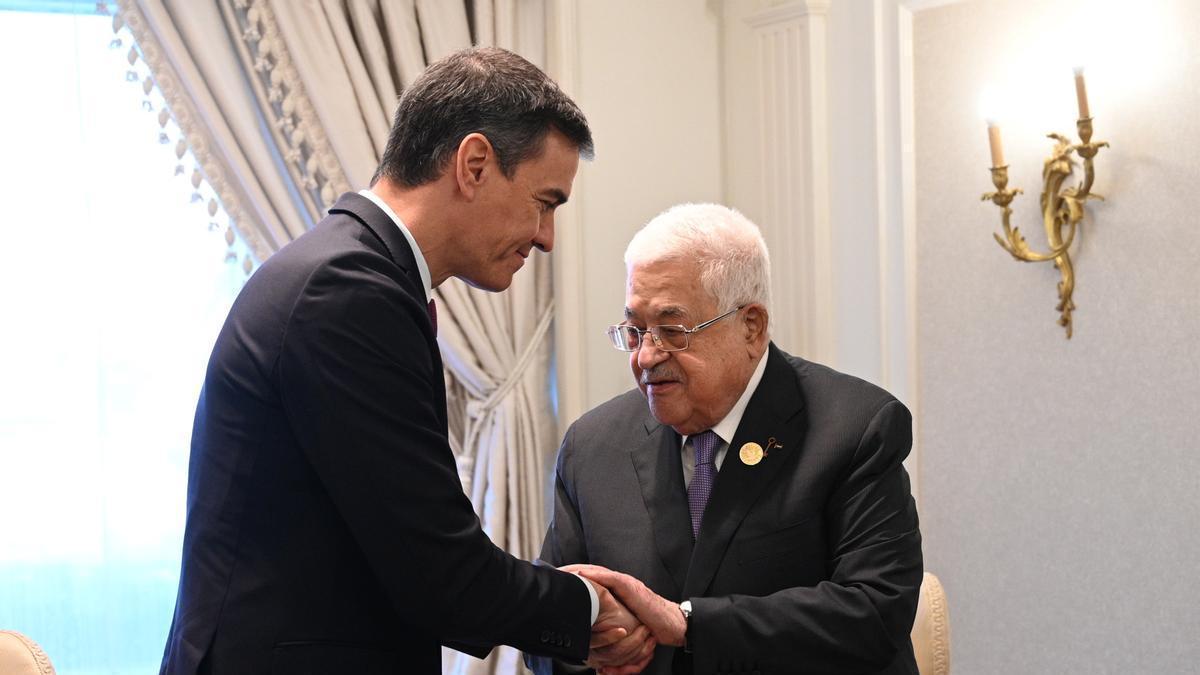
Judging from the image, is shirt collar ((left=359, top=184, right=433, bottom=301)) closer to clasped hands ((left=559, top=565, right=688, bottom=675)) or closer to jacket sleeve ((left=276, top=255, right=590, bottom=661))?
jacket sleeve ((left=276, top=255, right=590, bottom=661))

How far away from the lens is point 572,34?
435 cm

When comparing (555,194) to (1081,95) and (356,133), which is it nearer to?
(1081,95)

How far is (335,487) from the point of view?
1650 millimetres

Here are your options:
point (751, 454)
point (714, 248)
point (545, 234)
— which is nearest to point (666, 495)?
point (751, 454)

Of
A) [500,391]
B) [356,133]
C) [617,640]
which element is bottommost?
[617,640]

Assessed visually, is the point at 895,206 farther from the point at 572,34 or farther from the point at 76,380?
the point at 76,380

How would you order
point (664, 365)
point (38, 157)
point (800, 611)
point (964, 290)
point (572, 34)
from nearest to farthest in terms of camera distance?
point (800, 611) → point (664, 365) → point (38, 157) → point (964, 290) → point (572, 34)

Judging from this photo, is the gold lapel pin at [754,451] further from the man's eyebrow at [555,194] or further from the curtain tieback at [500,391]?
the curtain tieback at [500,391]

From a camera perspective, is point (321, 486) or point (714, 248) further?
point (714, 248)

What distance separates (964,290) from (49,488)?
2.80m

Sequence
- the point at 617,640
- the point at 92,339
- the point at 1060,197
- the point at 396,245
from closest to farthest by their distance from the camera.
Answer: the point at 396,245, the point at 617,640, the point at 1060,197, the point at 92,339

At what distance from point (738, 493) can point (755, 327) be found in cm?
30

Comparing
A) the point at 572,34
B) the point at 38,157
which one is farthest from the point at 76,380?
the point at 572,34

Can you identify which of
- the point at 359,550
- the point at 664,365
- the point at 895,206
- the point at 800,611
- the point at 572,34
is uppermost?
the point at 572,34
